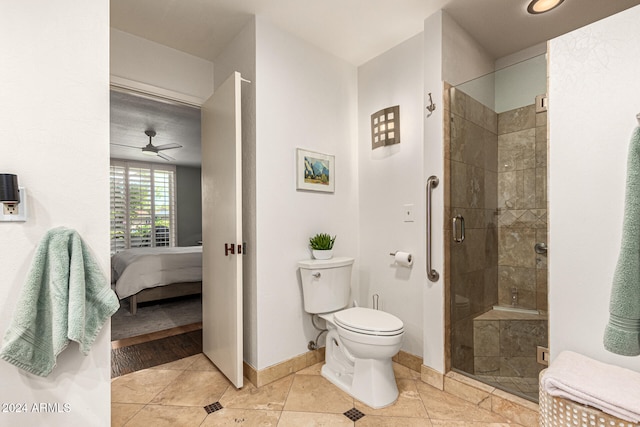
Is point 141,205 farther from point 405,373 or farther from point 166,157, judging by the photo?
point 405,373

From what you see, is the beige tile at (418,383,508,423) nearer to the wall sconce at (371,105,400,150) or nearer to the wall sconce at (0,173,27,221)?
the wall sconce at (371,105,400,150)

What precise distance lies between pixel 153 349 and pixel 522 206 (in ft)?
10.1

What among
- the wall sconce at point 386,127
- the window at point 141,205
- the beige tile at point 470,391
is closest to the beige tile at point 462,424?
the beige tile at point 470,391

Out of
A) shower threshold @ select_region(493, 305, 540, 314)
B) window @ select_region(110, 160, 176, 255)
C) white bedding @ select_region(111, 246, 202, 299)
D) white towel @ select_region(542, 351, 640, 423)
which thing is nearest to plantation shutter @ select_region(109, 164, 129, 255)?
window @ select_region(110, 160, 176, 255)

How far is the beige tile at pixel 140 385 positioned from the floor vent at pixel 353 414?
1.23 meters

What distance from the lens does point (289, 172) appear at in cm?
227

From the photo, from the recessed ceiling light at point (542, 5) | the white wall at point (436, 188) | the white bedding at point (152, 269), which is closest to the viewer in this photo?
the recessed ceiling light at point (542, 5)

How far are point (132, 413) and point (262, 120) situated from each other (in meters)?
1.96

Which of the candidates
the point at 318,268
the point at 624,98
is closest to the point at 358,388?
the point at 318,268

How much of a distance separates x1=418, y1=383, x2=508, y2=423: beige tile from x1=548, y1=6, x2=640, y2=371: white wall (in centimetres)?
57

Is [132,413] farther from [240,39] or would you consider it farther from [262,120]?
[240,39]

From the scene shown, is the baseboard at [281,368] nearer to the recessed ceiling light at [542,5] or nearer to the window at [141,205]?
the recessed ceiling light at [542,5]

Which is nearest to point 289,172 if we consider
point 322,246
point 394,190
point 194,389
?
point 322,246

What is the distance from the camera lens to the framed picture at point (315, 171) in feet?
7.60
